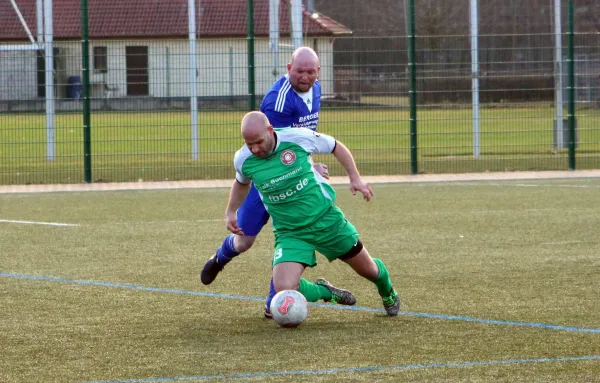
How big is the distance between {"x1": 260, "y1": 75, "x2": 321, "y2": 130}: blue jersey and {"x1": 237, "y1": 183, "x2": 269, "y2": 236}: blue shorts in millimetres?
518

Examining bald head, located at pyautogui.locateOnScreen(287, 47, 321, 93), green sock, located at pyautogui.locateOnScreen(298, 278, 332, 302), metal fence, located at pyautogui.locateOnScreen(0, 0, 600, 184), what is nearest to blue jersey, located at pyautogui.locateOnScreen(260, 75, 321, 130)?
bald head, located at pyautogui.locateOnScreen(287, 47, 321, 93)

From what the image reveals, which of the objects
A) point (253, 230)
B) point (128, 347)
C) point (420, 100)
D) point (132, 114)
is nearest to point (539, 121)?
point (420, 100)

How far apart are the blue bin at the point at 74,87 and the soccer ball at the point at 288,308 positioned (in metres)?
11.5

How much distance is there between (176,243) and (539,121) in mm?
10667

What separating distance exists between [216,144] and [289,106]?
1207 cm

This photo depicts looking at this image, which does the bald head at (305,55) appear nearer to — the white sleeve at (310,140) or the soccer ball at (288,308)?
the white sleeve at (310,140)

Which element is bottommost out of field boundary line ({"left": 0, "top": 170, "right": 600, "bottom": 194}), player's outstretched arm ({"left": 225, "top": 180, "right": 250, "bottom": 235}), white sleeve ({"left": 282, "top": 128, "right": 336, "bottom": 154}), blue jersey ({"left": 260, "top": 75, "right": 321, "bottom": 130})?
field boundary line ({"left": 0, "top": 170, "right": 600, "bottom": 194})

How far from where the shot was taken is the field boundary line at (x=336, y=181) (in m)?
16.1

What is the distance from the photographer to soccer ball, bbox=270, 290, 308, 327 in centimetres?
647

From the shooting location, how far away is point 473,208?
12.9m

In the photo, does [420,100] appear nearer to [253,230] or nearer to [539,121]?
[539,121]

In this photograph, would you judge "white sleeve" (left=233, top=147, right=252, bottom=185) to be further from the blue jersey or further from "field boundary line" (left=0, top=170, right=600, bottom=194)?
"field boundary line" (left=0, top=170, right=600, bottom=194)

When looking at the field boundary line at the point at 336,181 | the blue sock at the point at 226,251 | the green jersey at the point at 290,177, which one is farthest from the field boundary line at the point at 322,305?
the field boundary line at the point at 336,181

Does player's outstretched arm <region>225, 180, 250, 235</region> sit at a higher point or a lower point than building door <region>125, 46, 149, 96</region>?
lower
